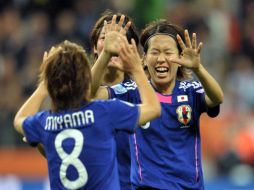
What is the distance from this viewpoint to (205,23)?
557 inches

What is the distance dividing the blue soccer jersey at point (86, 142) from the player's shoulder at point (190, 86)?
106 cm

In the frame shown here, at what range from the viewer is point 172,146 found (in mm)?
6219

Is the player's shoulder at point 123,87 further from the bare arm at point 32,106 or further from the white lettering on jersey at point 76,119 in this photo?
the white lettering on jersey at point 76,119

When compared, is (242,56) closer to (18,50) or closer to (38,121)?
(18,50)

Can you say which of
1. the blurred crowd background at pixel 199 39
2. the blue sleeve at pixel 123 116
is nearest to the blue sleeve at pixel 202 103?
the blue sleeve at pixel 123 116

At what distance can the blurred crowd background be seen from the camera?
41.3 feet

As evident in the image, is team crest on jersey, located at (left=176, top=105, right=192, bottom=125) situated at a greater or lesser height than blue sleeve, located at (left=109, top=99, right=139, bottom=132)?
lesser

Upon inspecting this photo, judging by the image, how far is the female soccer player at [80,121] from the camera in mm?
5285

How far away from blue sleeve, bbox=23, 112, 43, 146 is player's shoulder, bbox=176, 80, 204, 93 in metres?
1.31

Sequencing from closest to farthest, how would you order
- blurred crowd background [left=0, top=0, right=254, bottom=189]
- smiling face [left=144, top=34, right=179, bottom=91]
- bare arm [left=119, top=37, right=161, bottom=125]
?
1. bare arm [left=119, top=37, right=161, bottom=125]
2. smiling face [left=144, top=34, right=179, bottom=91]
3. blurred crowd background [left=0, top=0, right=254, bottom=189]

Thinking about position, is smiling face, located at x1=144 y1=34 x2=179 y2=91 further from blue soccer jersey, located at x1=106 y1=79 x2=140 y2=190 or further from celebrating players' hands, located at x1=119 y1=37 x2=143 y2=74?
celebrating players' hands, located at x1=119 y1=37 x2=143 y2=74

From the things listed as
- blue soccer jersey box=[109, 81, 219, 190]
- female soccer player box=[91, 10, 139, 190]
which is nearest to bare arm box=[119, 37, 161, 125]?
female soccer player box=[91, 10, 139, 190]

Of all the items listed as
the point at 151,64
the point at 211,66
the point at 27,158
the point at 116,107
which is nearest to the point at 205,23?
the point at 211,66

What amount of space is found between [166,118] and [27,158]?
6600 millimetres
